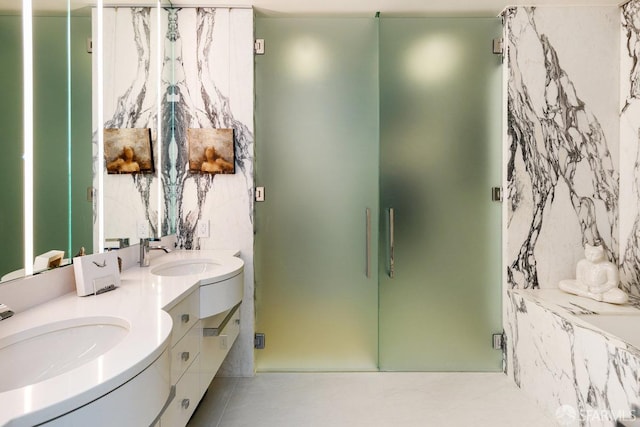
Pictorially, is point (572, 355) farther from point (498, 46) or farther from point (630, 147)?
point (498, 46)

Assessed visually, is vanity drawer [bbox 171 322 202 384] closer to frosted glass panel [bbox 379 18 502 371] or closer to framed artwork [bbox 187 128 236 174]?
framed artwork [bbox 187 128 236 174]

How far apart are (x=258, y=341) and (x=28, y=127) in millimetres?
1829

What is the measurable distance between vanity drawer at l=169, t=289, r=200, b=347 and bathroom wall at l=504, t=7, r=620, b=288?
214 cm

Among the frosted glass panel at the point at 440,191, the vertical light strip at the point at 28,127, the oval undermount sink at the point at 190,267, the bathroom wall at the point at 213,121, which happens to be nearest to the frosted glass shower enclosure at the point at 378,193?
the frosted glass panel at the point at 440,191

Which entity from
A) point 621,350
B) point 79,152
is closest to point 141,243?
point 79,152

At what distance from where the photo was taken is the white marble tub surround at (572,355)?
147cm

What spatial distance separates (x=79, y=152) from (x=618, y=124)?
11.0ft

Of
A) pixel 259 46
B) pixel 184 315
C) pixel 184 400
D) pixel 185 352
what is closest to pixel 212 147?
pixel 259 46

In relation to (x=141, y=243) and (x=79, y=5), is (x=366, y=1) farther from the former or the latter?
(x=141, y=243)

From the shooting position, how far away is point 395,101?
2.36 metres

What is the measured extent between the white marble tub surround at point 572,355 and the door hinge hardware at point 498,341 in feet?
0.16

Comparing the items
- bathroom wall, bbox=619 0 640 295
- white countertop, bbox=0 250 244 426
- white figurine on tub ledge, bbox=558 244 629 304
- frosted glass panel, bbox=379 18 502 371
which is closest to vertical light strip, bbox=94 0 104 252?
white countertop, bbox=0 250 244 426

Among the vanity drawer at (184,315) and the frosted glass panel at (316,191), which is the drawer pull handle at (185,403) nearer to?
the vanity drawer at (184,315)

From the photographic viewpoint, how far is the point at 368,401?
2.03 metres
